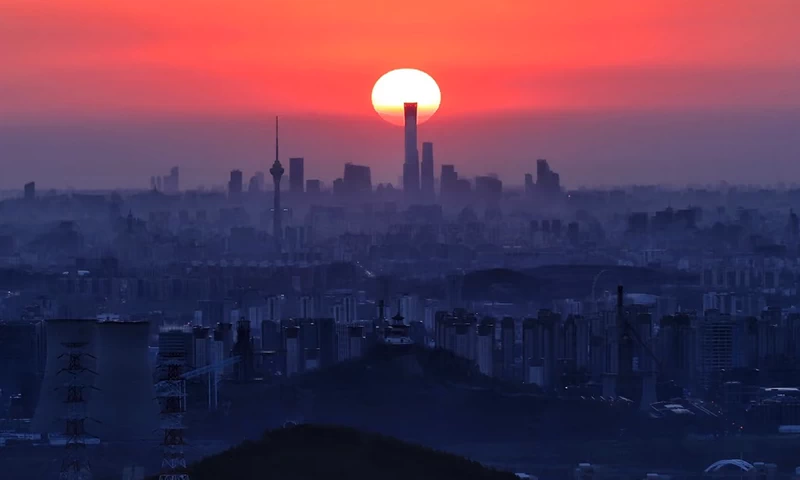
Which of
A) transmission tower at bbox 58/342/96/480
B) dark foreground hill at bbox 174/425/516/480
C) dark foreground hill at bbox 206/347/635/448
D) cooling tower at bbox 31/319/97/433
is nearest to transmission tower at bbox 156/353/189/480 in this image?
dark foreground hill at bbox 174/425/516/480

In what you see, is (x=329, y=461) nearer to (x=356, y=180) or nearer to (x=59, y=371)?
(x=59, y=371)

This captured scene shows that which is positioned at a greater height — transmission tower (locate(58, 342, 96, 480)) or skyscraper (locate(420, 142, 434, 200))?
skyscraper (locate(420, 142, 434, 200))

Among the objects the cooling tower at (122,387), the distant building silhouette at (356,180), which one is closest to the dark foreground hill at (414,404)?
the cooling tower at (122,387)

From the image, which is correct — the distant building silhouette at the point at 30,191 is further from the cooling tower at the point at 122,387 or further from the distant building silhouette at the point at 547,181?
the cooling tower at the point at 122,387

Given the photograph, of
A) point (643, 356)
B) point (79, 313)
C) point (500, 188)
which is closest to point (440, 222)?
point (500, 188)

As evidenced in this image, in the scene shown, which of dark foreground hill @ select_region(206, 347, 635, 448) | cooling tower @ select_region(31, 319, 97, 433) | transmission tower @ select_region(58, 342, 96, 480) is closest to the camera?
transmission tower @ select_region(58, 342, 96, 480)

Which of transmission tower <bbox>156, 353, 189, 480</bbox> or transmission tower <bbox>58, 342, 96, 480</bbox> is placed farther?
transmission tower <bbox>58, 342, 96, 480</bbox>

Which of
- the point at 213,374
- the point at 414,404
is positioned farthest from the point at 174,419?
the point at 213,374

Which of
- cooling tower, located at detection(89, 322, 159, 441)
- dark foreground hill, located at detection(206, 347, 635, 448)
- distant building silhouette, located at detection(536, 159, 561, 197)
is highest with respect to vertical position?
distant building silhouette, located at detection(536, 159, 561, 197)

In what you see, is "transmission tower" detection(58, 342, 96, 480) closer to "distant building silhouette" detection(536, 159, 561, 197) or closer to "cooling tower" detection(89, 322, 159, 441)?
"cooling tower" detection(89, 322, 159, 441)
